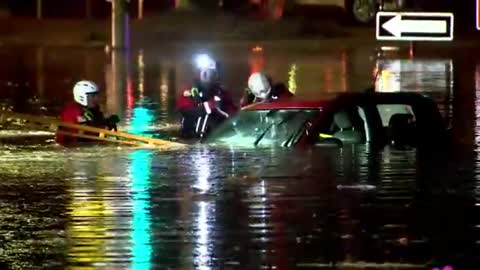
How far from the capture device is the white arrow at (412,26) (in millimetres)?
14977

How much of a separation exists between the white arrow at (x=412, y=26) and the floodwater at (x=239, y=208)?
53.5 inches

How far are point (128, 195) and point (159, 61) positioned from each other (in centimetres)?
2456

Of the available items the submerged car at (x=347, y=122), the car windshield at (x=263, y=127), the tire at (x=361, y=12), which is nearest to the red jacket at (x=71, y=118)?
the car windshield at (x=263, y=127)

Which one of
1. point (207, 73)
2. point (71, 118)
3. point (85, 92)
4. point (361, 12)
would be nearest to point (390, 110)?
point (207, 73)

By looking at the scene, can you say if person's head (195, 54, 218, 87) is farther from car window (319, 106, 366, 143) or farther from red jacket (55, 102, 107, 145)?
car window (319, 106, 366, 143)

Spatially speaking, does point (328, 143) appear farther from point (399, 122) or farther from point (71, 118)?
point (71, 118)

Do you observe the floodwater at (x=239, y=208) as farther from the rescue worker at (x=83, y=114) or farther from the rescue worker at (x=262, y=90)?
the rescue worker at (x=262, y=90)

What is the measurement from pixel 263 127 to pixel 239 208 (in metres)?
3.72

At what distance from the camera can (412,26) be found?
49.8ft

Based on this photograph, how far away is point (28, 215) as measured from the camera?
395 inches

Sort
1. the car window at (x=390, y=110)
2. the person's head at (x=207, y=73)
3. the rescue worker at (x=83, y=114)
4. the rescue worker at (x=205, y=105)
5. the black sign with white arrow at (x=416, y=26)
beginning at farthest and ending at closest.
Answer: the person's head at (x=207, y=73) → the rescue worker at (x=205, y=105) → the rescue worker at (x=83, y=114) → the black sign with white arrow at (x=416, y=26) → the car window at (x=390, y=110)

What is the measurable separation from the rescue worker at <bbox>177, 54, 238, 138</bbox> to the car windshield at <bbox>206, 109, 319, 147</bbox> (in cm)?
169

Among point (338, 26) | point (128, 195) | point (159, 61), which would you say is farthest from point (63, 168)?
point (338, 26)

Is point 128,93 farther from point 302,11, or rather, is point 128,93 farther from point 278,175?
point 302,11
